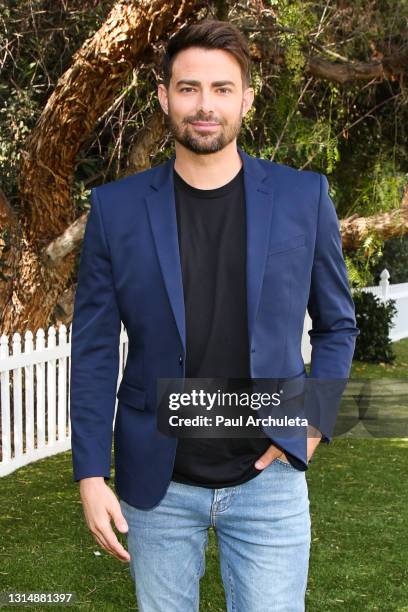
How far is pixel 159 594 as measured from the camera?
95.4 inches

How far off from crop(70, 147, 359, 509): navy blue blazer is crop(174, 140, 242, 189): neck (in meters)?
0.05

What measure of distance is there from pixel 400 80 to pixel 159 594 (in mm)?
8304

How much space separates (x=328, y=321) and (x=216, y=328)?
0.38m

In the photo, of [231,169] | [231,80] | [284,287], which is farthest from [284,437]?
[231,80]

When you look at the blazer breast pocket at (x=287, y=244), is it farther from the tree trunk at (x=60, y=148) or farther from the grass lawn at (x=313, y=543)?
the tree trunk at (x=60, y=148)

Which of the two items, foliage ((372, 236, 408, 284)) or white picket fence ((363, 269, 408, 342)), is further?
foliage ((372, 236, 408, 284))

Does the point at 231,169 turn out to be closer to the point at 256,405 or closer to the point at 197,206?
the point at 197,206

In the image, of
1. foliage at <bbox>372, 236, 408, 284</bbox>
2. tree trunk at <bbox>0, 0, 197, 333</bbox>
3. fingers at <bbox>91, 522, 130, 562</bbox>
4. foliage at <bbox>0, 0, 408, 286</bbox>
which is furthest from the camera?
foliage at <bbox>372, 236, 408, 284</bbox>

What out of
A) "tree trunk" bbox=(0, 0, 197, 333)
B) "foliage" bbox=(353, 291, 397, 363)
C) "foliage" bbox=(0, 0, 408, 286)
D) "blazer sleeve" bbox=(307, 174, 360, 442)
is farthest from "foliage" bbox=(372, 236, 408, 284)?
"blazer sleeve" bbox=(307, 174, 360, 442)

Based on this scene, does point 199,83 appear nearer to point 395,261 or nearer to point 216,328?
point 216,328

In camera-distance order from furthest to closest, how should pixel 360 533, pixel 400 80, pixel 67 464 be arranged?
pixel 400 80 < pixel 67 464 < pixel 360 533

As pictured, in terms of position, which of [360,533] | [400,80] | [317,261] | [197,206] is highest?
[400,80]

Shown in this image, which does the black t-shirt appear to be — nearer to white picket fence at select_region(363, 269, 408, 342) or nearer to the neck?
the neck

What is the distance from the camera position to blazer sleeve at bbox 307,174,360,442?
2459 millimetres
